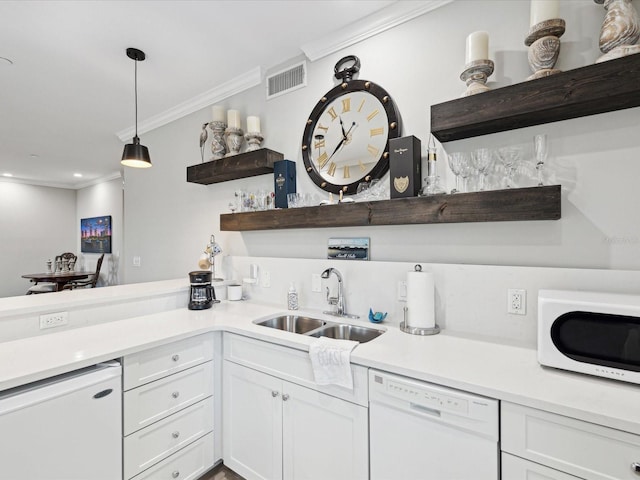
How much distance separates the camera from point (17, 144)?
4.45m

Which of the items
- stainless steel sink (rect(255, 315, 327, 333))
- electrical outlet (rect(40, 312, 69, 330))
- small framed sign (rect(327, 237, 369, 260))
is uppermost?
small framed sign (rect(327, 237, 369, 260))

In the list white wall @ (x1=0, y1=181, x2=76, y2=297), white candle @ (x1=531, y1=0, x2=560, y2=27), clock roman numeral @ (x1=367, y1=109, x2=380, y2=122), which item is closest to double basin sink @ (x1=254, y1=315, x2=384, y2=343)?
clock roman numeral @ (x1=367, y1=109, x2=380, y2=122)

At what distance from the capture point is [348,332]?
1.89 m

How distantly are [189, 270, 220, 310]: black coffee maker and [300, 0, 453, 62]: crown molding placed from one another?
1766mm

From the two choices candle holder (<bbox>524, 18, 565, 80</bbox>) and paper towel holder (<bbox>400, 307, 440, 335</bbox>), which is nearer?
candle holder (<bbox>524, 18, 565, 80</bbox>)

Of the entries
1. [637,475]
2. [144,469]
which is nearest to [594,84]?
[637,475]

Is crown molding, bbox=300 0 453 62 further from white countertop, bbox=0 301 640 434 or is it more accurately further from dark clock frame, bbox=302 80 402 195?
white countertop, bbox=0 301 640 434

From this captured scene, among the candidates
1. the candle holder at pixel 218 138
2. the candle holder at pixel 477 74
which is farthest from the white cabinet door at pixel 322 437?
the candle holder at pixel 218 138

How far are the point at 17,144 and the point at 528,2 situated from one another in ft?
19.7

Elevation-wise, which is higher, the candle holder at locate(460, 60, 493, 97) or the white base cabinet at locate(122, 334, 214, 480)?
the candle holder at locate(460, 60, 493, 97)

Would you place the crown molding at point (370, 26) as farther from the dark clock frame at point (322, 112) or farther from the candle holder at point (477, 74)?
the candle holder at point (477, 74)

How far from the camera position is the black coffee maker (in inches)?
87.8

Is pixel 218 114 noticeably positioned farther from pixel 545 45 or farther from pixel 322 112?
pixel 545 45

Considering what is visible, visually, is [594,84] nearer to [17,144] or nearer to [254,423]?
[254,423]
